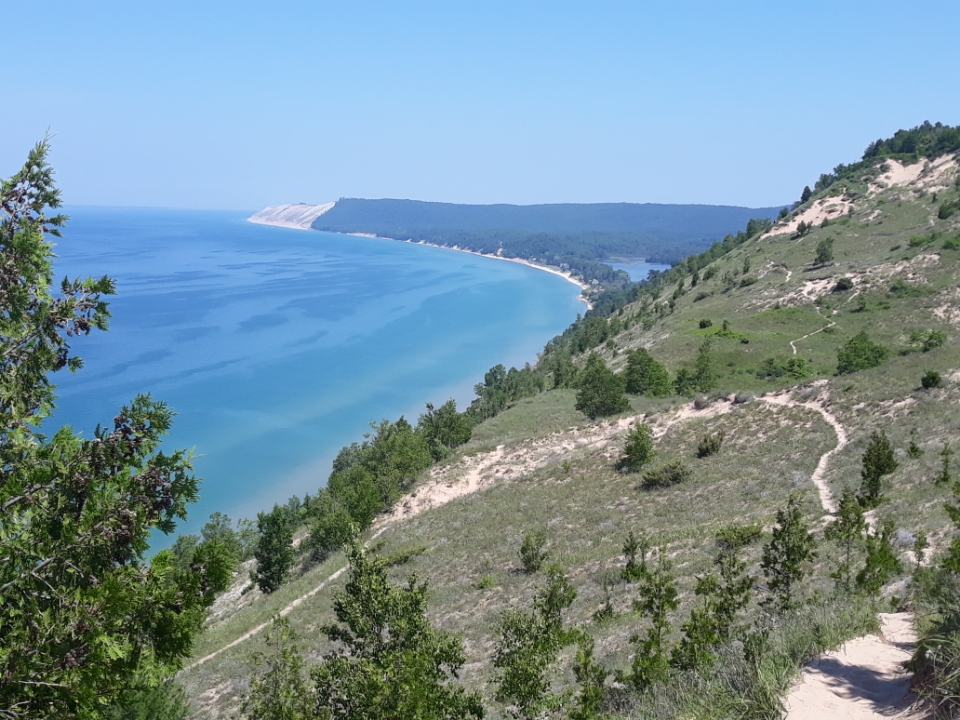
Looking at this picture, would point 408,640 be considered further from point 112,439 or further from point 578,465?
point 578,465

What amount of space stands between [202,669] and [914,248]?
85114 mm

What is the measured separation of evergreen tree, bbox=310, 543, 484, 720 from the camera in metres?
8.03

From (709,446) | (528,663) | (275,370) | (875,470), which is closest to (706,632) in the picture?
(528,663)

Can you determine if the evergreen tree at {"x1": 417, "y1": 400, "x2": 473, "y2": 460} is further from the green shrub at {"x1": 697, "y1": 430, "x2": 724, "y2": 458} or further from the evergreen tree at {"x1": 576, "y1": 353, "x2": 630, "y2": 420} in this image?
the green shrub at {"x1": 697, "y1": 430, "x2": 724, "y2": 458}

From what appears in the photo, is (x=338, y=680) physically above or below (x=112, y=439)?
below

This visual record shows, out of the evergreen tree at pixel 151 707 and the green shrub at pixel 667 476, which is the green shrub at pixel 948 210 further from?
the evergreen tree at pixel 151 707

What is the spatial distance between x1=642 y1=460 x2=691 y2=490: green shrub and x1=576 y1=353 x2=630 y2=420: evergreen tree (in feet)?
68.5

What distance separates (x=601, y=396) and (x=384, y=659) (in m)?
46.6

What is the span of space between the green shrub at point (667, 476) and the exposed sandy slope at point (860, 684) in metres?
20.7

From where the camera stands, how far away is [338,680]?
994 cm

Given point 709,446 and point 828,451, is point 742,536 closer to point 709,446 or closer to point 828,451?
point 828,451

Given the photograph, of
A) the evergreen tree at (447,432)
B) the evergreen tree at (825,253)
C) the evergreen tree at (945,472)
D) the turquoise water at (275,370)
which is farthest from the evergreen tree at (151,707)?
the evergreen tree at (825,253)

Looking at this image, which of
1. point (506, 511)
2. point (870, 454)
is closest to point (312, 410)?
point (506, 511)

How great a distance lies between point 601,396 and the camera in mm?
53688
